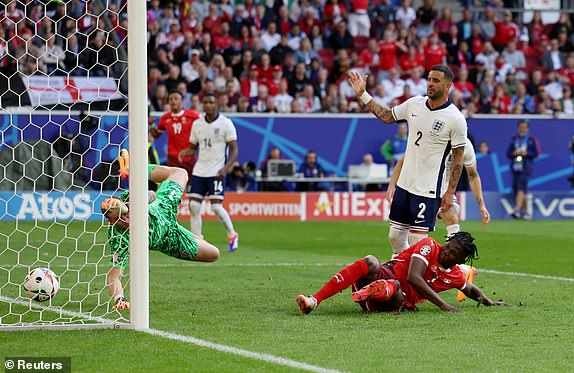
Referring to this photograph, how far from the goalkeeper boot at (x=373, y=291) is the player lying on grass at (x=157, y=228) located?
1.39 m

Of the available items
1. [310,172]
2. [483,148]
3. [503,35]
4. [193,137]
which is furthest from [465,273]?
[503,35]

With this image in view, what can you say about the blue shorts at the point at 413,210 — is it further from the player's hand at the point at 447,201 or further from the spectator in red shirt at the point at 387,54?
the spectator in red shirt at the point at 387,54

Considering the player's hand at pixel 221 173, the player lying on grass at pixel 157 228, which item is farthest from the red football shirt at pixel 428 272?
the player's hand at pixel 221 173

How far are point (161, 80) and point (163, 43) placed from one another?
4.48 ft

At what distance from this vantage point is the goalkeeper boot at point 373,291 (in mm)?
8984

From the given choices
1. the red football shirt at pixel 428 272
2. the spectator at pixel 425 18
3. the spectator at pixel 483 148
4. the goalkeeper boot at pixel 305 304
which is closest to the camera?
the goalkeeper boot at pixel 305 304

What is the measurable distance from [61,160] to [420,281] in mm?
8594

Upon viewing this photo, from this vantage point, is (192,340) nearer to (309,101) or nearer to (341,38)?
(309,101)

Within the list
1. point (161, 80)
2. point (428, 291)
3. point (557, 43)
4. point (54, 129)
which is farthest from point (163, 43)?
point (428, 291)

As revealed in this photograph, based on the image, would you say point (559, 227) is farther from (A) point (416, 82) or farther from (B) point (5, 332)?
(B) point (5, 332)

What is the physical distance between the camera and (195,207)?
16.9m

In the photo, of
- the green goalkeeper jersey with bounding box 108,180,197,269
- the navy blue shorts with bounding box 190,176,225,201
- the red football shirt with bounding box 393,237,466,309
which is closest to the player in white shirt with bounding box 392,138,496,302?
the red football shirt with bounding box 393,237,466,309

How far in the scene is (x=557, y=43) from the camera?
3062 cm

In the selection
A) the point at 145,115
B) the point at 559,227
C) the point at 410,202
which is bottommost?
the point at 559,227
